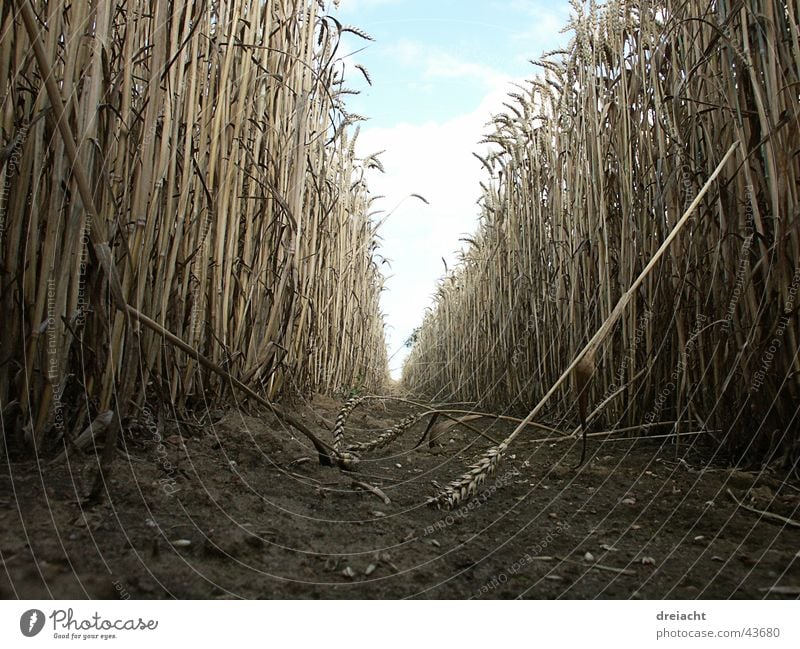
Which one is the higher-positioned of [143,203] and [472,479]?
[143,203]

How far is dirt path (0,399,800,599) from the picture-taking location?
55 cm

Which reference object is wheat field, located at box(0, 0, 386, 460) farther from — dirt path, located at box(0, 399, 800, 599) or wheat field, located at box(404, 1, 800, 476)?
wheat field, located at box(404, 1, 800, 476)

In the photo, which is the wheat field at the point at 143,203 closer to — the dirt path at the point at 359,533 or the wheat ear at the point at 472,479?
the dirt path at the point at 359,533

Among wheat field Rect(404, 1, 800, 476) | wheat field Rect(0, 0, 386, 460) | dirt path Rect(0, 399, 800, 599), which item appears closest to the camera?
dirt path Rect(0, 399, 800, 599)

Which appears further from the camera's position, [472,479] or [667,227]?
[667,227]

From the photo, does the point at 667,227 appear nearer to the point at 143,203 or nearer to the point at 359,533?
the point at 359,533

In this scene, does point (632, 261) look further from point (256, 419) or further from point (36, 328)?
point (36, 328)

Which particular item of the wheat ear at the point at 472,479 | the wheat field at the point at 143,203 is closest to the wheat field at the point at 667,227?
the wheat ear at the point at 472,479

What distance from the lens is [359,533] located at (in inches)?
30.0

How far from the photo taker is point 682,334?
1222 mm

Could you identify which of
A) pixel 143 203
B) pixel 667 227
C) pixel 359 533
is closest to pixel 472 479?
pixel 359 533

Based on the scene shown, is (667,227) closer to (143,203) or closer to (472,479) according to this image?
(472,479)

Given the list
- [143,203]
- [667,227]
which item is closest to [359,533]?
[143,203]

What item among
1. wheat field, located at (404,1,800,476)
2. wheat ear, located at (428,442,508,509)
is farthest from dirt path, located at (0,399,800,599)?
wheat field, located at (404,1,800,476)
